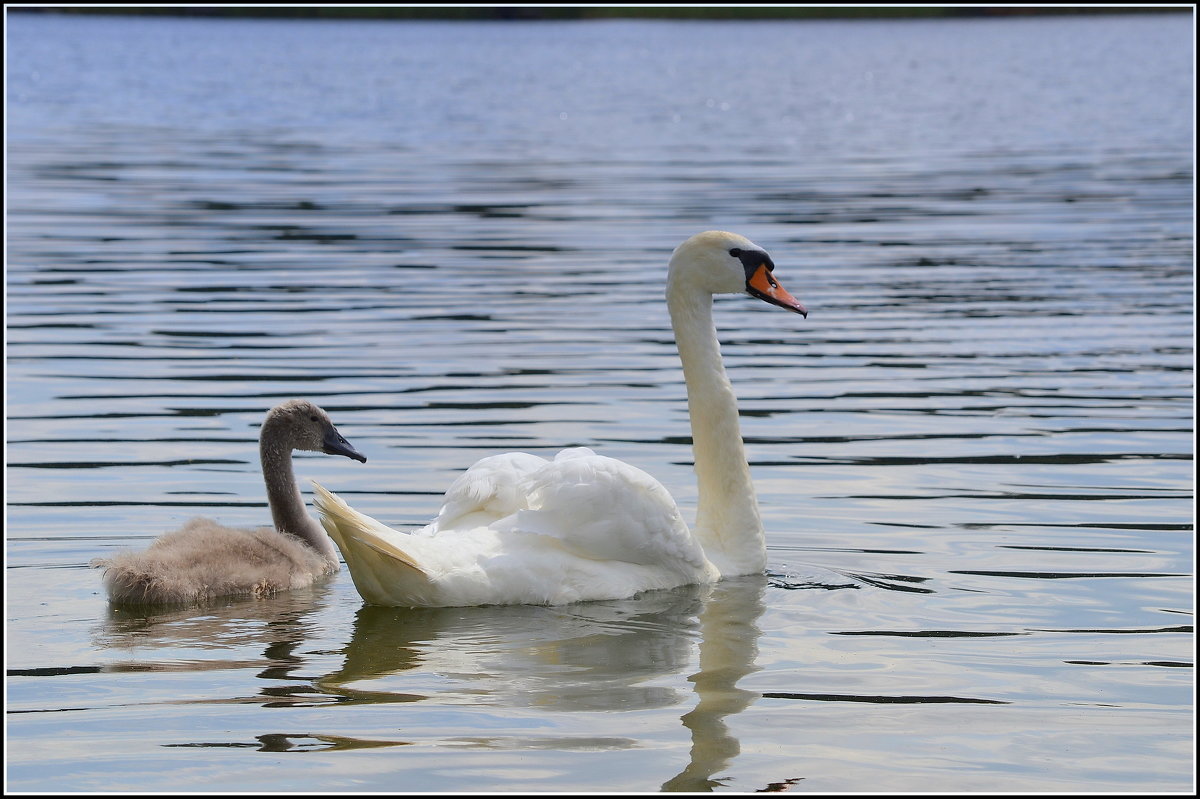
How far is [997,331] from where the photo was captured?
1367cm

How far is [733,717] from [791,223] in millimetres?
14890

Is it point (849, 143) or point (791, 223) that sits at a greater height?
point (849, 143)

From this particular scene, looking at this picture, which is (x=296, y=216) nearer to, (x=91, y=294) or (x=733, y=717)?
(x=91, y=294)

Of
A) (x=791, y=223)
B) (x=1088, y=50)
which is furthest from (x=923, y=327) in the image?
(x=1088, y=50)

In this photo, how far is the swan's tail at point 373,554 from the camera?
636 centimetres

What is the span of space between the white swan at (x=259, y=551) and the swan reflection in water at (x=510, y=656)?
88mm

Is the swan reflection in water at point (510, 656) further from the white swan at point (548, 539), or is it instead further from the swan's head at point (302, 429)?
the swan's head at point (302, 429)

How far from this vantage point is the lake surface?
218 inches

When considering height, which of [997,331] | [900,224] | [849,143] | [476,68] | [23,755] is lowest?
[23,755]

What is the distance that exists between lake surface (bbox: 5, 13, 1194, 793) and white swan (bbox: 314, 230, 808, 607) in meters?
0.12

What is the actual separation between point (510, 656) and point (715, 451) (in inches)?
71.4

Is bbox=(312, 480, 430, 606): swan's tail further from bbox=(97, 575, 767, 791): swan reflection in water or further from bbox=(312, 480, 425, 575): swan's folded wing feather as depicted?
bbox=(97, 575, 767, 791): swan reflection in water

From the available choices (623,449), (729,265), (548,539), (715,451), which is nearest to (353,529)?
(548,539)

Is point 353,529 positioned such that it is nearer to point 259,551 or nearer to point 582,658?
point 582,658
